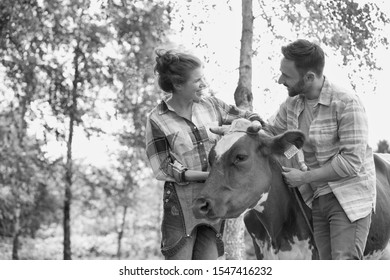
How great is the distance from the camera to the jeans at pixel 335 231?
4281mm

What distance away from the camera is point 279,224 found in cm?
470

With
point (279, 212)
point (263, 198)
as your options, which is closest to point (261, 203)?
point (263, 198)

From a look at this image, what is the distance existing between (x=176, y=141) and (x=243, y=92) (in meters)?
6.29

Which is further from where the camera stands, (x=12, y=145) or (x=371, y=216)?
(x=12, y=145)

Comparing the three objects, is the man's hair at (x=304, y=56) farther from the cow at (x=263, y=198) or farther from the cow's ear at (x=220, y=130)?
the cow's ear at (x=220, y=130)

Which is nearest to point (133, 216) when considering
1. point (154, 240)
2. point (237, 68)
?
point (154, 240)

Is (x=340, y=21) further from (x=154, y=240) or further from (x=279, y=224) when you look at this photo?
(x=154, y=240)

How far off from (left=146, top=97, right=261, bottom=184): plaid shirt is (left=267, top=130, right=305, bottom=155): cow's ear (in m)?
0.40

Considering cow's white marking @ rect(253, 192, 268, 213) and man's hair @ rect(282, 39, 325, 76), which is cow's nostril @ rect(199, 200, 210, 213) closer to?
cow's white marking @ rect(253, 192, 268, 213)

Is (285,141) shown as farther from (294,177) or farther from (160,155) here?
(160,155)

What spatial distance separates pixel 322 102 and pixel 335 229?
2.75ft

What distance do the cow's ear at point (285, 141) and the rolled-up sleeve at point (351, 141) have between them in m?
0.25

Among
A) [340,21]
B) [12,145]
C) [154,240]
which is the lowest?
[154,240]

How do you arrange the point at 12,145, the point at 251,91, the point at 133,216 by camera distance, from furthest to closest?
the point at 133,216 < the point at 12,145 < the point at 251,91
